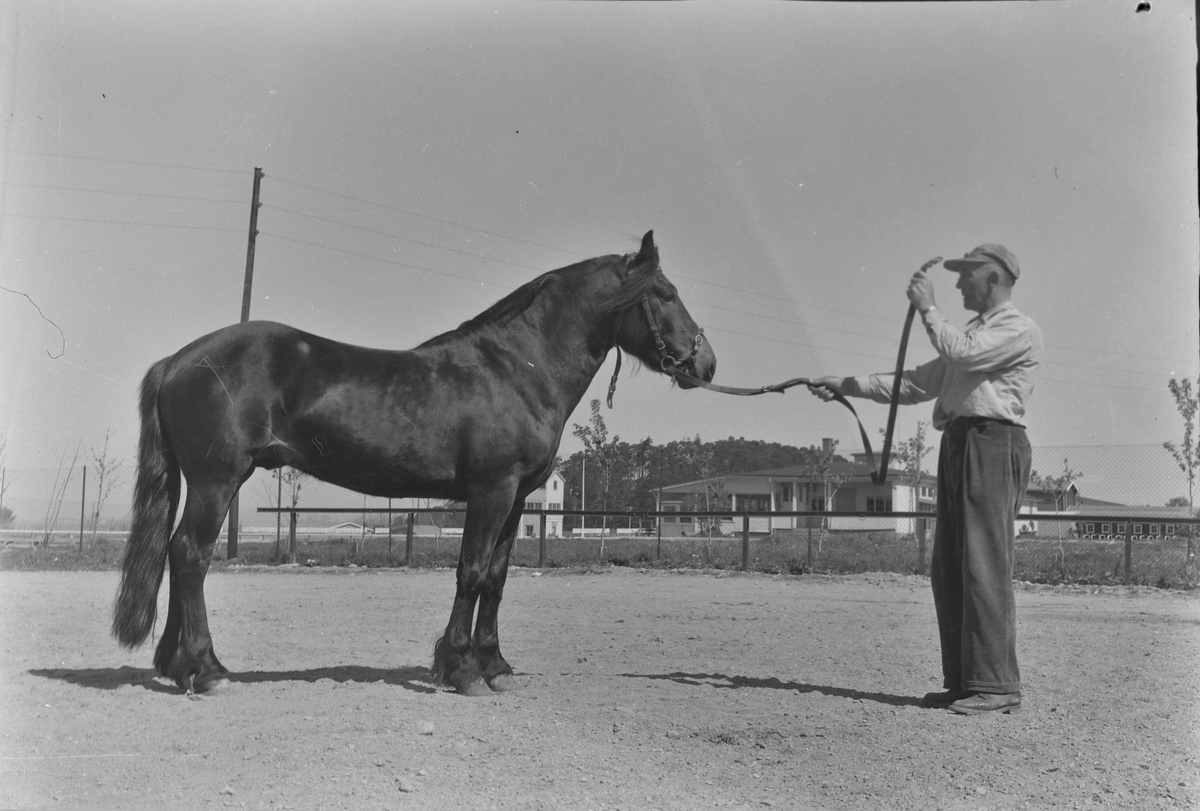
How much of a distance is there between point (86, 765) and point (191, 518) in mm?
1518

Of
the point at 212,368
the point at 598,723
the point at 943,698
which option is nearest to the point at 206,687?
the point at 212,368

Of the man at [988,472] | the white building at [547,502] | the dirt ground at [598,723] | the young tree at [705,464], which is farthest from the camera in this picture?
the white building at [547,502]

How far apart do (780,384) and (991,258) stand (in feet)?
3.81

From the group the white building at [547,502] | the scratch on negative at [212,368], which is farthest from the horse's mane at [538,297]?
the white building at [547,502]

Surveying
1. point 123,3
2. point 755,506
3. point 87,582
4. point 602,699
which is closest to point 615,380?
point 602,699

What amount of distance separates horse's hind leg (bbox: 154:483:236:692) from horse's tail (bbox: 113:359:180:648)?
145mm

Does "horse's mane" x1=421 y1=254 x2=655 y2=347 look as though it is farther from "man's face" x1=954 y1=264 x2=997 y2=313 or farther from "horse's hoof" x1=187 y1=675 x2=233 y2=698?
"horse's hoof" x1=187 y1=675 x2=233 y2=698

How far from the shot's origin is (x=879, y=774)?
3.31 metres

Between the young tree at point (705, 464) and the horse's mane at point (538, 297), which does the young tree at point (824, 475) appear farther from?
the horse's mane at point (538, 297)

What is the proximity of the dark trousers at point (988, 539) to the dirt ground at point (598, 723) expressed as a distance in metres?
0.27

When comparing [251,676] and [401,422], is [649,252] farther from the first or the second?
[251,676]

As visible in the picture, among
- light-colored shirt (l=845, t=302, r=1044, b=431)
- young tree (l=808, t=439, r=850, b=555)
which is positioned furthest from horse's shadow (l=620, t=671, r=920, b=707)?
young tree (l=808, t=439, r=850, b=555)

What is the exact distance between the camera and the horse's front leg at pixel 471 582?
4777mm

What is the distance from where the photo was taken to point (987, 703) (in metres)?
4.40
